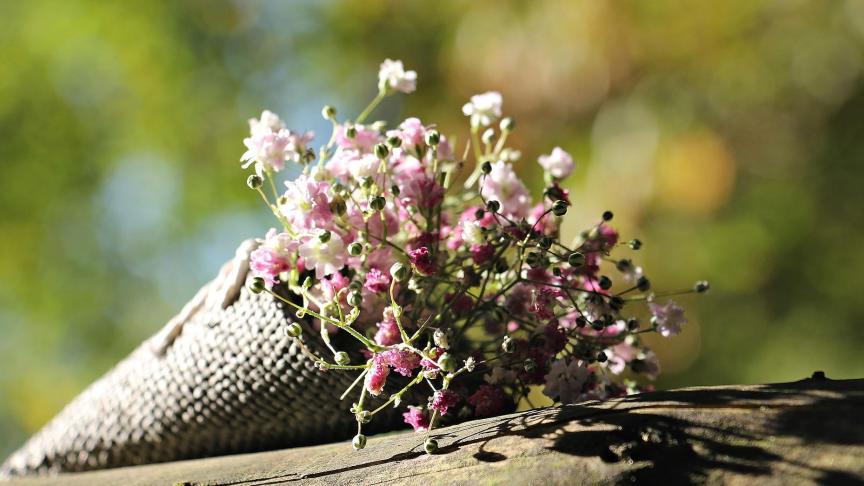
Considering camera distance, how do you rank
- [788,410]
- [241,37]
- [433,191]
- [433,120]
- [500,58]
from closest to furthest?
[788,410] < [433,191] < [500,58] < [433,120] < [241,37]

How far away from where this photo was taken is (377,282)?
67 centimetres

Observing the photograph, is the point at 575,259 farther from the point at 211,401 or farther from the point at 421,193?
the point at 211,401

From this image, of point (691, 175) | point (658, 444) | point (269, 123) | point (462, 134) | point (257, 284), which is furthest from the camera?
point (462, 134)

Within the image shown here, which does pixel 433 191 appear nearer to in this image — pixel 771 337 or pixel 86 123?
pixel 771 337

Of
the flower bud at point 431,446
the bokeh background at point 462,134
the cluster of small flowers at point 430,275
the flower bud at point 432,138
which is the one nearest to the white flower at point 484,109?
the cluster of small flowers at point 430,275

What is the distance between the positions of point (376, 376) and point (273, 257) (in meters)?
0.14

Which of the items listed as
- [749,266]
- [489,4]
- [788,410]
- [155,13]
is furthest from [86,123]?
[788,410]

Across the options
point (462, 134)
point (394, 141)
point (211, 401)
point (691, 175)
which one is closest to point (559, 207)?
point (394, 141)

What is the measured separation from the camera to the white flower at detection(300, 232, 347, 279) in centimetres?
64

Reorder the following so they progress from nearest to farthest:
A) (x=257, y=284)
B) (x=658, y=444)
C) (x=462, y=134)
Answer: (x=658, y=444), (x=257, y=284), (x=462, y=134)

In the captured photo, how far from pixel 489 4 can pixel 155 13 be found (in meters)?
1.42

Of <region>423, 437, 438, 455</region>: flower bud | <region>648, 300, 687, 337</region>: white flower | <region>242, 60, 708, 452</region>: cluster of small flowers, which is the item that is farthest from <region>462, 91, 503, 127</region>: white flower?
<region>423, 437, 438, 455</region>: flower bud

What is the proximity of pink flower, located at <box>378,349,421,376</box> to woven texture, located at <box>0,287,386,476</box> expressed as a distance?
0.36 ft

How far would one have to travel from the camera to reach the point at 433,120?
340cm
